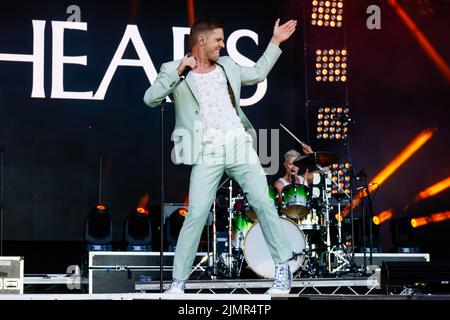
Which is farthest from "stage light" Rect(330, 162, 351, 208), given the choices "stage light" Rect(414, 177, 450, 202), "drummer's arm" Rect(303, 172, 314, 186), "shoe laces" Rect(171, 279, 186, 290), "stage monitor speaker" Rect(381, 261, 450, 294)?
"shoe laces" Rect(171, 279, 186, 290)

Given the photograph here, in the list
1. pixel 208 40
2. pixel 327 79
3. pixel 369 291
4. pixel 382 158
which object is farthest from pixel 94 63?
pixel 208 40

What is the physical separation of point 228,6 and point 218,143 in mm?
6132

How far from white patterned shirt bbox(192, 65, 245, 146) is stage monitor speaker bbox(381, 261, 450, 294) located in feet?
5.13

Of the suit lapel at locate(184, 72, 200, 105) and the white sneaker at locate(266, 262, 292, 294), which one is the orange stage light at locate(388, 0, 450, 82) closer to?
the suit lapel at locate(184, 72, 200, 105)

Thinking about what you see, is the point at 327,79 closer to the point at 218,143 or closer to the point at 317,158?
the point at 317,158

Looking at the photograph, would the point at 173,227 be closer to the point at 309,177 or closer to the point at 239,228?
the point at 239,228

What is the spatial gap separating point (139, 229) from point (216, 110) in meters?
4.59

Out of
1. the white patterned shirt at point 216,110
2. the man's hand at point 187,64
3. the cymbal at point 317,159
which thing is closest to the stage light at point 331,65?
the cymbal at point 317,159

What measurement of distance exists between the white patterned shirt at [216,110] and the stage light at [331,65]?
5.42 metres

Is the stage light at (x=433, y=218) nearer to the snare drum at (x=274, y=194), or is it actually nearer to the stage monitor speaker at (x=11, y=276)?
the snare drum at (x=274, y=194)

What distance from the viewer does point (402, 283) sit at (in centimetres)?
609

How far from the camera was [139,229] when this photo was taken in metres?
9.99

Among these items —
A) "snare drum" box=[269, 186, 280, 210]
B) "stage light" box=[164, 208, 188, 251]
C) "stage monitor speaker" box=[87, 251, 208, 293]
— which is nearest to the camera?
"snare drum" box=[269, 186, 280, 210]

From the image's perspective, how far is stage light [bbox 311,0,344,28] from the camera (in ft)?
36.0
